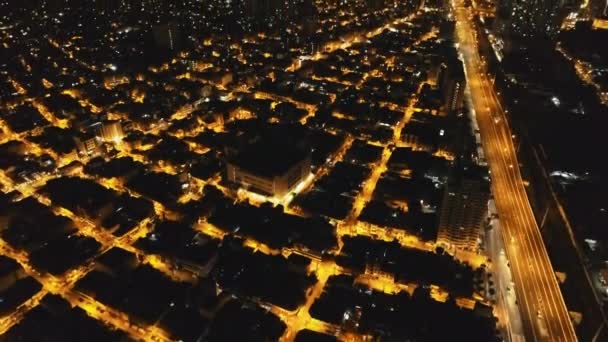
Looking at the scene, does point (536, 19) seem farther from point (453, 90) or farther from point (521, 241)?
point (521, 241)

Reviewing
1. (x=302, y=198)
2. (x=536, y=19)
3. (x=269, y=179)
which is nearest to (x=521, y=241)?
(x=302, y=198)

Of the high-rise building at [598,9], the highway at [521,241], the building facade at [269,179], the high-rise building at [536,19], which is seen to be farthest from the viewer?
the high-rise building at [598,9]

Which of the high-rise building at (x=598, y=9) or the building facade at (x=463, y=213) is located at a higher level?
the high-rise building at (x=598, y=9)

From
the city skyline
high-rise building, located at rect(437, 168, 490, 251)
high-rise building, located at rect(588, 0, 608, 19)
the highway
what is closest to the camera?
the highway

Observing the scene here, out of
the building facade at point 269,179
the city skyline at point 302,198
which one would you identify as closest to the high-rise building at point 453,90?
the city skyline at point 302,198

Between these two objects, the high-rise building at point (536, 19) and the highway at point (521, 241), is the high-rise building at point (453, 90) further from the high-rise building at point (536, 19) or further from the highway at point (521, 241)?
the high-rise building at point (536, 19)

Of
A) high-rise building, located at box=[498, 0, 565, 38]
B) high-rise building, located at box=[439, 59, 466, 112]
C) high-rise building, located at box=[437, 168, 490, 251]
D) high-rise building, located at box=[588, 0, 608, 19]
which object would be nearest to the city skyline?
high-rise building, located at box=[437, 168, 490, 251]

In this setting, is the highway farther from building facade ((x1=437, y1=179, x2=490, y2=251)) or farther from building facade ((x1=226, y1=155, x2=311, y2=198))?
building facade ((x1=226, y1=155, x2=311, y2=198))
